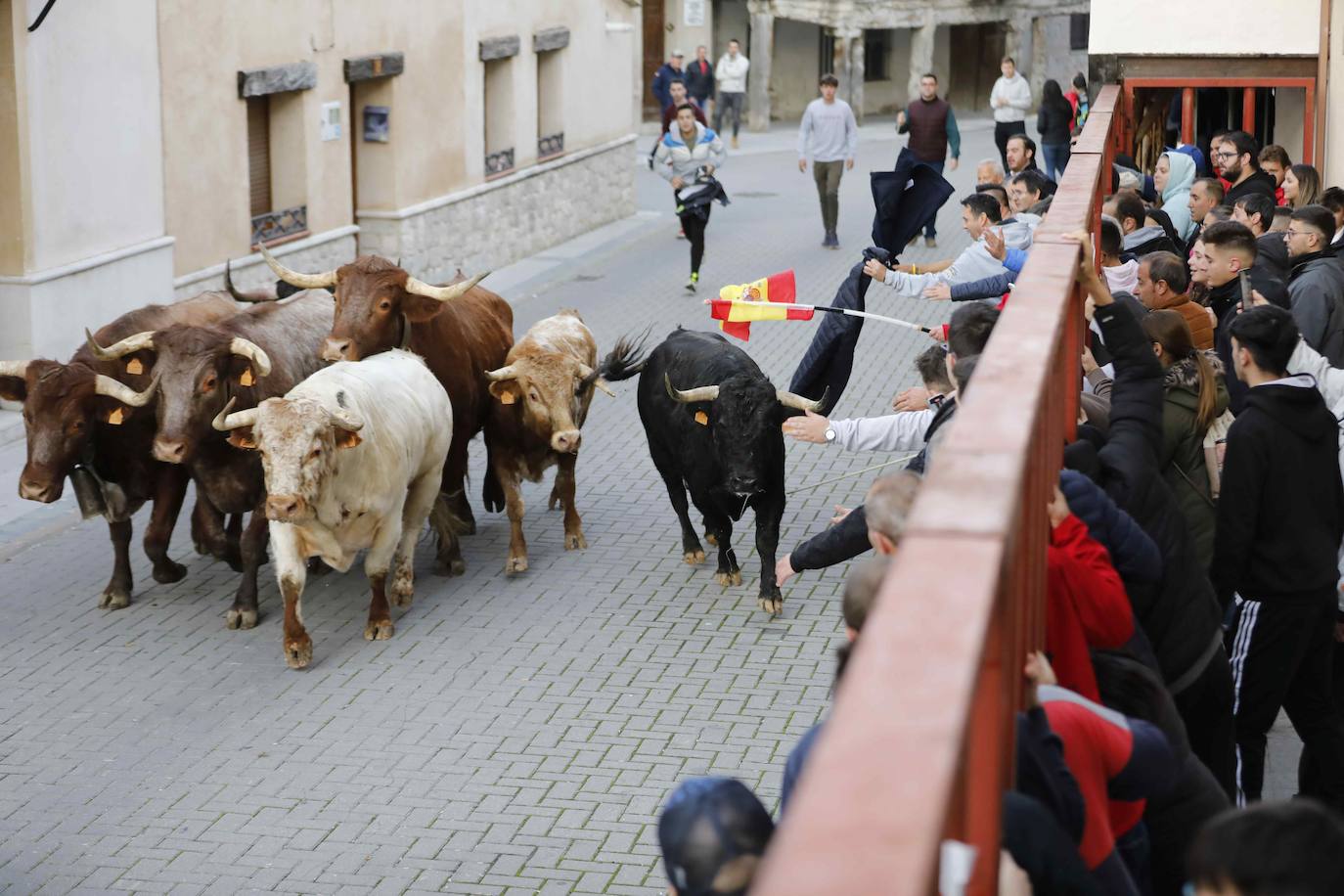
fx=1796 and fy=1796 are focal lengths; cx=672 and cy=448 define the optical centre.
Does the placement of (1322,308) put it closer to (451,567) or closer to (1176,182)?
(1176,182)

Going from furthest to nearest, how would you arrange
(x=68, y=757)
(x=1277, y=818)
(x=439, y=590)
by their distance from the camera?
(x=439, y=590) → (x=68, y=757) → (x=1277, y=818)

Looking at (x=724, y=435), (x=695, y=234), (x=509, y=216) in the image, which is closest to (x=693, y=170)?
(x=695, y=234)

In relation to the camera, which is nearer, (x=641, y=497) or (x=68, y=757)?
(x=68, y=757)

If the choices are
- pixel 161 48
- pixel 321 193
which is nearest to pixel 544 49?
pixel 321 193

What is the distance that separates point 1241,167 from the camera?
37.2 feet

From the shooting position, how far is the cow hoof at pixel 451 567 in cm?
1060

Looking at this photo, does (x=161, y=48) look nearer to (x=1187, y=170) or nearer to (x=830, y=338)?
(x=830, y=338)

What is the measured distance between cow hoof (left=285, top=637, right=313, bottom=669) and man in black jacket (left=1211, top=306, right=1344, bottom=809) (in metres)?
4.70

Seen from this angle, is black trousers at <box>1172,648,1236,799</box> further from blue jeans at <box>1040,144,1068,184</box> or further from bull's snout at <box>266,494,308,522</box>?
blue jeans at <box>1040,144,1068,184</box>

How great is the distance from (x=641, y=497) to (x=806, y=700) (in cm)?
383

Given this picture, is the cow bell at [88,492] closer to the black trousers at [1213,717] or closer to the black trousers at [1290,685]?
the black trousers at [1290,685]

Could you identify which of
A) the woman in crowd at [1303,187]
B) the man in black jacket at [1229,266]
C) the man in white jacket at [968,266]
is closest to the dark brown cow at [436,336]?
the man in white jacket at [968,266]

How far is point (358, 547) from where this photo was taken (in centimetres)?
931

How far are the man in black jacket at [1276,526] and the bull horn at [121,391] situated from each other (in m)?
5.67
